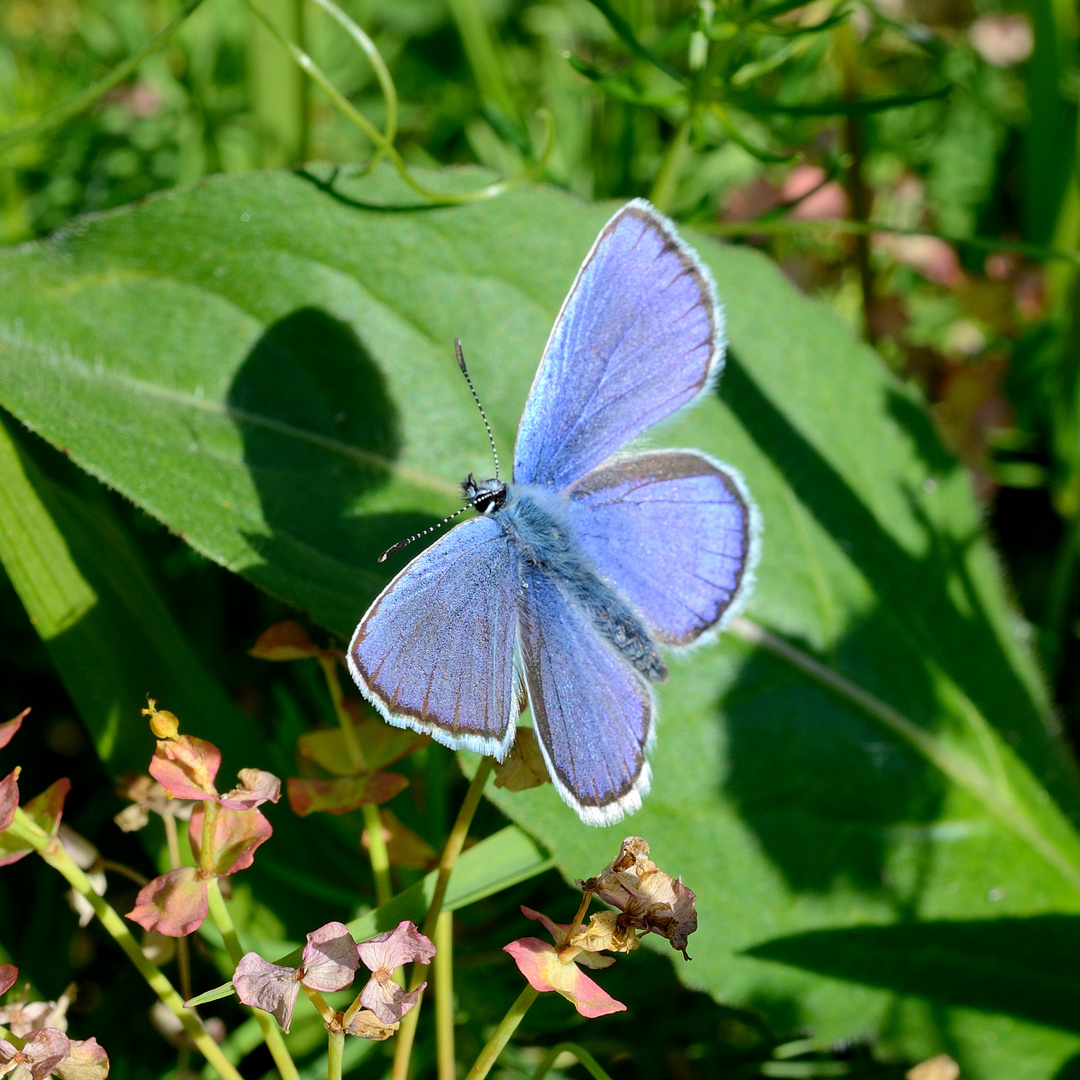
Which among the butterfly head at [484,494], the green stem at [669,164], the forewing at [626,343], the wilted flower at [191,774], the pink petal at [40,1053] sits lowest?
the pink petal at [40,1053]

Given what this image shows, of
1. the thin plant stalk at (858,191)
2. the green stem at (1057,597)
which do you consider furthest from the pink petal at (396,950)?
the thin plant stalk at (858,191)

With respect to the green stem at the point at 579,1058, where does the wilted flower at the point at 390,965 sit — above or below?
above

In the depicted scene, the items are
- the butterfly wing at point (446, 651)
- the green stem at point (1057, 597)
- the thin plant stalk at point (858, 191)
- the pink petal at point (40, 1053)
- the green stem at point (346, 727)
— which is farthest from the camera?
the thin plant stalk at point (858, 191)

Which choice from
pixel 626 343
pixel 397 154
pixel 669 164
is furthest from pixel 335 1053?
pixel 669 164

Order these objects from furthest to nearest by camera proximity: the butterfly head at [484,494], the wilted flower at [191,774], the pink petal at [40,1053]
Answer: the butterfly head at [484,494] < the wilted flower at [191,774] < the pink petal at [40,1053]

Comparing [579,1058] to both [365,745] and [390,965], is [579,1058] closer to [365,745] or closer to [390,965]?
[390,965]

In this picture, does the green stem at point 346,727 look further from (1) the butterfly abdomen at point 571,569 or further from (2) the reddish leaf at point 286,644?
(1) the butterfly abdomen at point 571,569

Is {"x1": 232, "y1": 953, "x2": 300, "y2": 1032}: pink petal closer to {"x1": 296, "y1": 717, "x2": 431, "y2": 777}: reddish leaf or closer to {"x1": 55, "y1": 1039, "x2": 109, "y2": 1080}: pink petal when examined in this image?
{"x1": 55, "y1": 1039, "x2": 109, "y2": 1080}: pink petal
